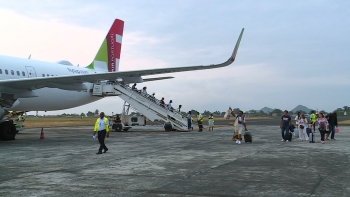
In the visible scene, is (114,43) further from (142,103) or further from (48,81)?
(48,81)

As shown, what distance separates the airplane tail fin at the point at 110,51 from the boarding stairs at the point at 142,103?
2.91 meters

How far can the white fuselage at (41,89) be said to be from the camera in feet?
56.3

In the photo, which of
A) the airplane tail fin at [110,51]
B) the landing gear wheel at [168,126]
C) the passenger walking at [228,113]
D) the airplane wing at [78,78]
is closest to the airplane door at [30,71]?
the airplane wing at [78,78]

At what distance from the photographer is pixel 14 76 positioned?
17.2m

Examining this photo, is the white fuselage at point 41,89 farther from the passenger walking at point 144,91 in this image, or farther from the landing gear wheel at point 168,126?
the landing gear wheel at point 168,126

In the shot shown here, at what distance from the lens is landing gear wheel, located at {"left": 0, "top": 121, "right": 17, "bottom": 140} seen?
16.6 meters

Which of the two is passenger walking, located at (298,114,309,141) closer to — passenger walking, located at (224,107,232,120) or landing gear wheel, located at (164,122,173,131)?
passenger walking, located at (224,107,232,120)

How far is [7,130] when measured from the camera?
16719 mm

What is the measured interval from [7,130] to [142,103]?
9863 millimetres

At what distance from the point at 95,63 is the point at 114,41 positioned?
2.59m

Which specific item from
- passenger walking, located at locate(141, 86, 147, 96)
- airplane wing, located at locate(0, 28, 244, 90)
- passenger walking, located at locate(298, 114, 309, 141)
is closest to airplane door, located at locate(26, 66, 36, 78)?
airplane wing, located at locate(0, 28, 244, 90)

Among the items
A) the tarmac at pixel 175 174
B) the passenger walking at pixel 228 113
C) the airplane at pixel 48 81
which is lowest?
the tarmac at pixel 175 174

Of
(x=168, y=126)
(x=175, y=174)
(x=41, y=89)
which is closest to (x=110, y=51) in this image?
(x=168, y=126)

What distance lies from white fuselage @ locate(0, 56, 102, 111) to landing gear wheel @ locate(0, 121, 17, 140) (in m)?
0.77
